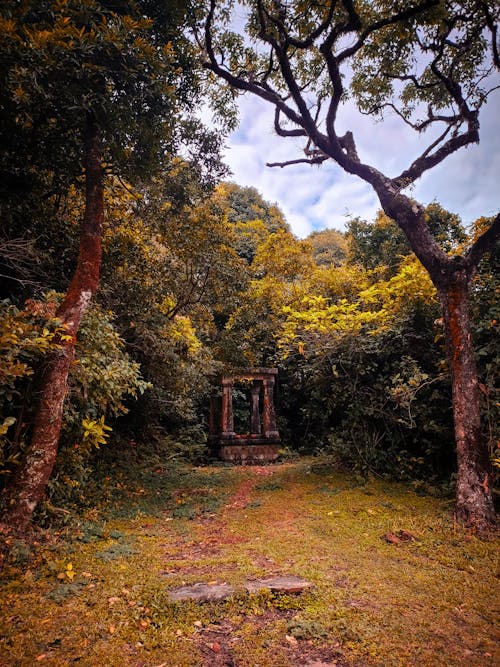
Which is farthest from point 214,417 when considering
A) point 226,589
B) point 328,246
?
point 328,246

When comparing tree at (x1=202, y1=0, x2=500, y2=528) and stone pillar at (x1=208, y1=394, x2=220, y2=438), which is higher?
tree at (x1=202, y1=0, x2=500, y2=528)

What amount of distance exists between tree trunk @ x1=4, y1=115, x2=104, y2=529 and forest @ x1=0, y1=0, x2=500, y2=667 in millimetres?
22

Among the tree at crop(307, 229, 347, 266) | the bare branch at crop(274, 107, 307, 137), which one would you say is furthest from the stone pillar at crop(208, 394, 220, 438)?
the tree at crop(307, 229, 347, 266)

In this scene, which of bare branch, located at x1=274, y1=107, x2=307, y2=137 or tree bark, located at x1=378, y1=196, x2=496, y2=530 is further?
bare branch, located at x1=274, y1=107, x2=307, y2=137

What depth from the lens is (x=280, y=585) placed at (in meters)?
3.39

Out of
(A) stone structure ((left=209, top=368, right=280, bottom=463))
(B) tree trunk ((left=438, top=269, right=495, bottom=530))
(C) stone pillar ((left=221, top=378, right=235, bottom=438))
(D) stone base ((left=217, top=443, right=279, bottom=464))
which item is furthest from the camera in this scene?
(C) stone pillar ((left=221, top=378, right=235, bottom=438))

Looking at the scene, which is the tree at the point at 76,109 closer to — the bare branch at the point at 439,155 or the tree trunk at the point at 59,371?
the tree trunk at the point at 59,371

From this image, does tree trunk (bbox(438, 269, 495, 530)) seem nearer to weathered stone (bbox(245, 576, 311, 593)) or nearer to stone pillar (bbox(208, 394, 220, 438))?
weathered stone (bbox(245, 576, 311, 593))

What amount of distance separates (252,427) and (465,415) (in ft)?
29.2

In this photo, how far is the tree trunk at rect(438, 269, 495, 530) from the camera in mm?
4789

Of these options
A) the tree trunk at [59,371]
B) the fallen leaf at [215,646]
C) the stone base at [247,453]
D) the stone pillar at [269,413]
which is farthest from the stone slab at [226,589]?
the stone pillar at [269,413]

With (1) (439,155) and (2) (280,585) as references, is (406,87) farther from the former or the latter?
(2) (280,585)

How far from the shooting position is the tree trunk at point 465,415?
15.7 feet

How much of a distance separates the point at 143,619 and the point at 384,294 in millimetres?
7045
